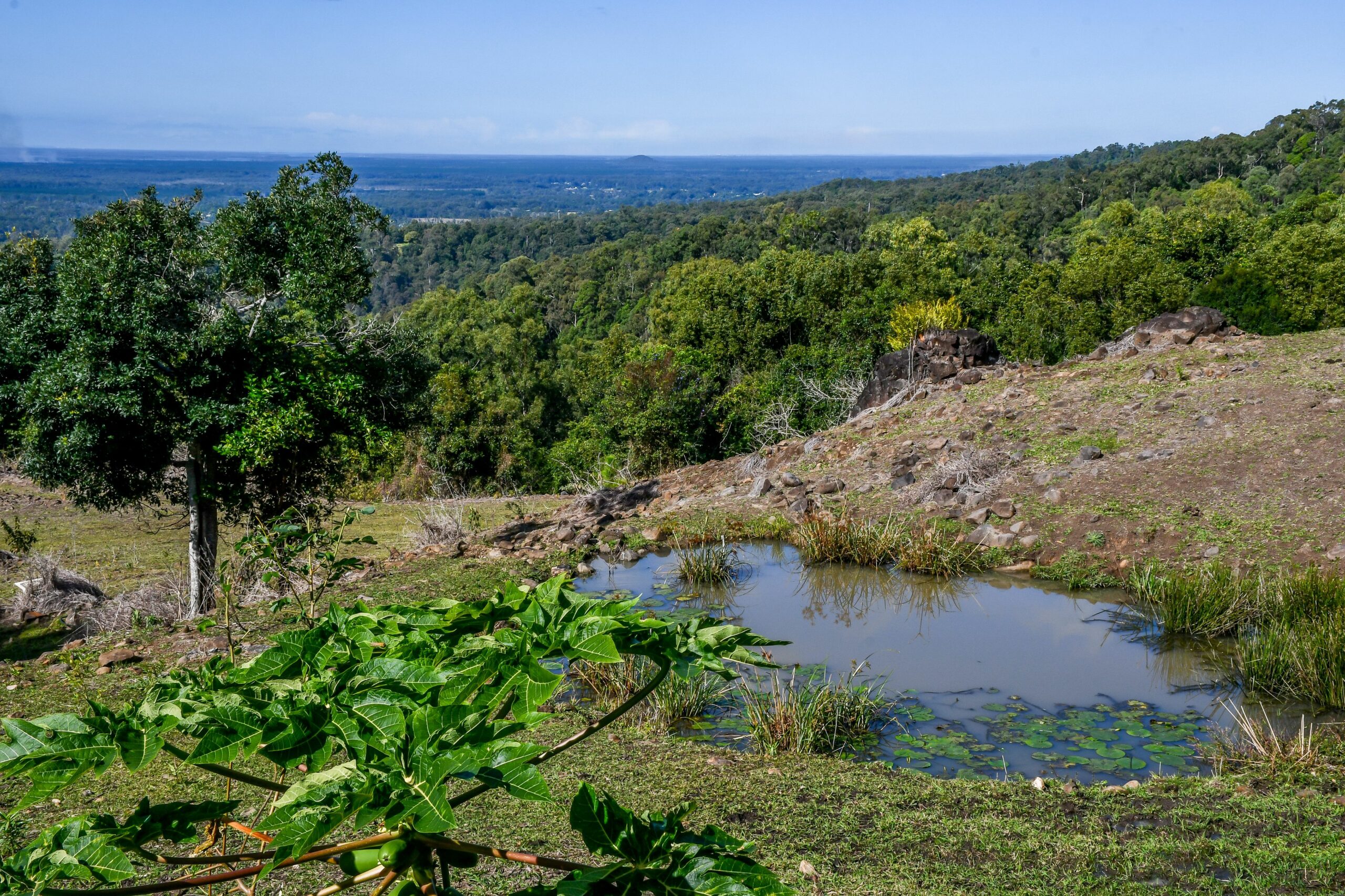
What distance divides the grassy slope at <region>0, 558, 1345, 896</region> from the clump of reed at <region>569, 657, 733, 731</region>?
0.42 meters

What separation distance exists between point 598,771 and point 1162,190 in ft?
224

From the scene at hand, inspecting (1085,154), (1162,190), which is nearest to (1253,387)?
(1162,190)

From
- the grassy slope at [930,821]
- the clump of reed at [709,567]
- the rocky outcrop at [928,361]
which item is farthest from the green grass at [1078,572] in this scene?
the rocky outcrop at [928,361]

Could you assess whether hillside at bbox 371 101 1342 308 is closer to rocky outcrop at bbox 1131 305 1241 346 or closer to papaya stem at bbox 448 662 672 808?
rocky outcrop at bbox 1131 305 1241 346

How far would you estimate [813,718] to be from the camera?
5344mm

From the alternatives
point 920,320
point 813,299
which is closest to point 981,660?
point 920,320

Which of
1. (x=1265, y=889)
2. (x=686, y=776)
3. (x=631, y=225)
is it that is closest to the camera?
(x=1265, y=889)

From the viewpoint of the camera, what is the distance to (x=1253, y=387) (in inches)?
465

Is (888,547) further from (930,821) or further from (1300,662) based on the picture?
(930,821)

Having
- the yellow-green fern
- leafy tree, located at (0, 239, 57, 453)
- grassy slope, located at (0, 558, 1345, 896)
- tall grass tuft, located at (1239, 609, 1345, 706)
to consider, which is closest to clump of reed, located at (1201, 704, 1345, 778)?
grassy slope, located at (0, 558, 1345, 896)

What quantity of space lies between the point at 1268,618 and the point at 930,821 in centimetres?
417

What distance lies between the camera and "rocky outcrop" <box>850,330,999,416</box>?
1623 centimetres

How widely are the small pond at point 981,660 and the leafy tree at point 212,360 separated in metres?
2.85

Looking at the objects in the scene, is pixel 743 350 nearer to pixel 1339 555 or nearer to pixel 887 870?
pixel 1339 555
